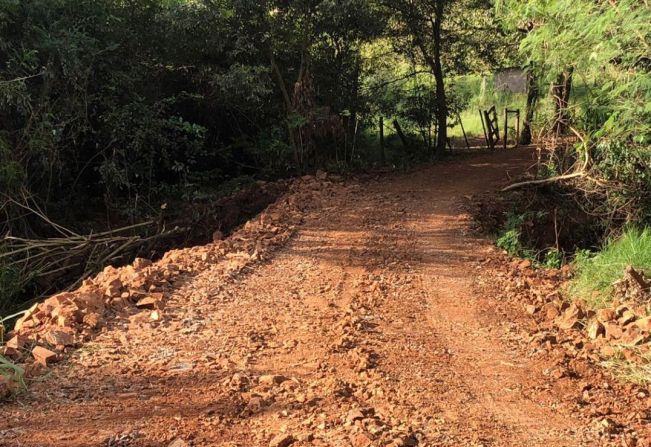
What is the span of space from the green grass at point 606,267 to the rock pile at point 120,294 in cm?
353

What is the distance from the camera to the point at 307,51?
11141mm

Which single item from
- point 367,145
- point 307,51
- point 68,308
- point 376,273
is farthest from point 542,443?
point 367,145

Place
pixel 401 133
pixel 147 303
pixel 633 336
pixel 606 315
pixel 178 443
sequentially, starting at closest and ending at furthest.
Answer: pixel 178 443, pixel 633 336, pixel 606 315, pixel 147 303, pixel 401 133

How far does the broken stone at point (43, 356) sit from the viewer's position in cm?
389

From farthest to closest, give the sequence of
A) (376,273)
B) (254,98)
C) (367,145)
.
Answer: (367,145) < (254,98) < (376,273)

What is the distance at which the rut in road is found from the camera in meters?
3.16

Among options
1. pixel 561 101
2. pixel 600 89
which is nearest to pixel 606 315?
pixel 600 89

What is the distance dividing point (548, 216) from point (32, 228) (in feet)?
26.5

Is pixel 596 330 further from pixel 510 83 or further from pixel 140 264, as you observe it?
pixel 510 83

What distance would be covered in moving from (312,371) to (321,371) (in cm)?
6

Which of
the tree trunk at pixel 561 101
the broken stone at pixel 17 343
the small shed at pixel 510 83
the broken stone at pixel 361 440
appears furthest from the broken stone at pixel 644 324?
the small shed at pixel 510 83

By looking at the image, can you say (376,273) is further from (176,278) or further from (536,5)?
(536,5)

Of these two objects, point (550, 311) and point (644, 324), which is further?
point (550, 311)

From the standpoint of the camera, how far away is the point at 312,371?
12.9 feet
